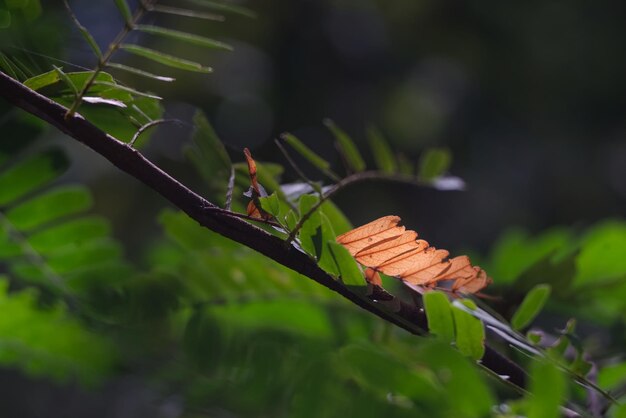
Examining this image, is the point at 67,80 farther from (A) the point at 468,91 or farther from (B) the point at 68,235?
(A) the point at 468,91

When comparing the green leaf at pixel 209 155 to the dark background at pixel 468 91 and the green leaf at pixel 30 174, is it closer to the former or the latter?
the green leaf at pixel 30 174

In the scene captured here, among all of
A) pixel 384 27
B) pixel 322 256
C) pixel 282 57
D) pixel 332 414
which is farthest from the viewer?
pixel 384 27

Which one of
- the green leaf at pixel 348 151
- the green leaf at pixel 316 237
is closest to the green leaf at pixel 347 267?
the green leaf at pixel 316 237

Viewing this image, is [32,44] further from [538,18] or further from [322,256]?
[538,18]

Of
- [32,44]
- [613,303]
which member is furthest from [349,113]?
[32,44]

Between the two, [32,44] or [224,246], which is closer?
[32,44]

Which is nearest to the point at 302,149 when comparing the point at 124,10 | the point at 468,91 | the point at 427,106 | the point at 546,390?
the point at 124,10
